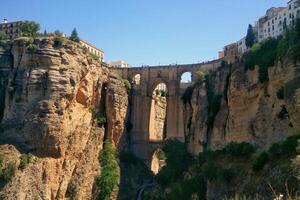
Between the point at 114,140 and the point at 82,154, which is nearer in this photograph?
the point at 82,154

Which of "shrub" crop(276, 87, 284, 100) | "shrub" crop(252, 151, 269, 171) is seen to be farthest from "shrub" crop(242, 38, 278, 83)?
"shrub" crop(252, 151, 269, 171)

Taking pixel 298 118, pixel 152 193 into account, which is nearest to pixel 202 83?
pixel 152 193

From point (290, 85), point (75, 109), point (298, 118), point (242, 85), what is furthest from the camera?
point (75, 109)

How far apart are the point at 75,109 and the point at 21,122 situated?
4890 mm

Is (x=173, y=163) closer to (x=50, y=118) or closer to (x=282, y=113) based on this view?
(x=50, y=118)

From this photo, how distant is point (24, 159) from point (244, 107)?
17.3 m

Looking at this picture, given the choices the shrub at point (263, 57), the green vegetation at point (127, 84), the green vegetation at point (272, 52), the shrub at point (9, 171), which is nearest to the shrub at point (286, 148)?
the green vegetation at point (272, 52)

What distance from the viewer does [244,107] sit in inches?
1335

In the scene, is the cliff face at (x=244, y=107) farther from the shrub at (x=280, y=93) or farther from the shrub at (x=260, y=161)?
the shrub at (x=260, y=161)

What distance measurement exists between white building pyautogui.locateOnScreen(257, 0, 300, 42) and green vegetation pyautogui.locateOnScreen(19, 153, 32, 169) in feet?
84.4

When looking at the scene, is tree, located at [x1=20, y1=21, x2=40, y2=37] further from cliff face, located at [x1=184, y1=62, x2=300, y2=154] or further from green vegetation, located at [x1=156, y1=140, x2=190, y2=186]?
green vegetation, located at [x1=156, y1=140, x2=190, y2=186]

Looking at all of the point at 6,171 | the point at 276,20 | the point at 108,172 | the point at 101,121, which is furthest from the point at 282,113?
the point at 276,20

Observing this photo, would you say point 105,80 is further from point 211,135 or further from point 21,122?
point 211,135

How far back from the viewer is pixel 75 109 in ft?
150
